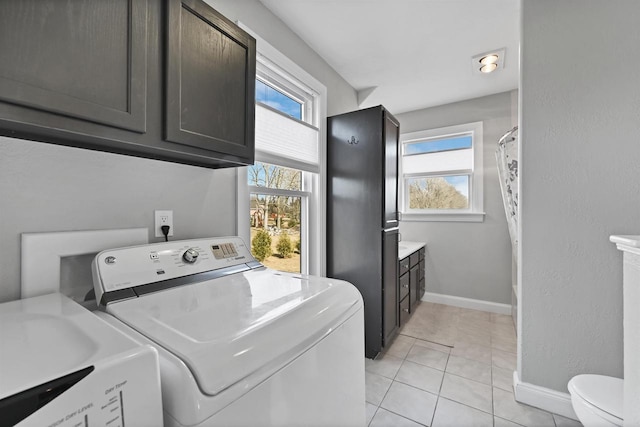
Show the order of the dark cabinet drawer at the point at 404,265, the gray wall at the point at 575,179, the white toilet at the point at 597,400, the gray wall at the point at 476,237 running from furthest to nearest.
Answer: the gray wall at the point at 476,237 → the dark cabinet drawer at the point at 404,265 → the gray wall at the point at 575,179 → the white toilet at the point at 597,400

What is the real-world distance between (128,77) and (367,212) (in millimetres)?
1716

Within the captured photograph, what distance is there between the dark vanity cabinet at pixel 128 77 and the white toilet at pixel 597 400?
1889 mm

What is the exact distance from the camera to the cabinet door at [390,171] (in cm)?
222

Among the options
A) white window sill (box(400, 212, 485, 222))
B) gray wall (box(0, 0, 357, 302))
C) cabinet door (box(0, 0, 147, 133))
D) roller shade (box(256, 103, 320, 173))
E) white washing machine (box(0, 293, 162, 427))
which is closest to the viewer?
white washing machine (box(0, 293, 162, 427))

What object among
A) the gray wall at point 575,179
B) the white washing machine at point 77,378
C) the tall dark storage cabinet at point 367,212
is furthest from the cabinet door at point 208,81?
the gray wall at point 575,179

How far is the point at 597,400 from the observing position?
120 cm

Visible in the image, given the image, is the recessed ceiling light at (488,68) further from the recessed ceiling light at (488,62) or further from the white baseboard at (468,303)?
the white baseboard at (468,303)

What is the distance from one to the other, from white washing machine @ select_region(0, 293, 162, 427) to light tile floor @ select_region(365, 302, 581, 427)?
151 centimetres

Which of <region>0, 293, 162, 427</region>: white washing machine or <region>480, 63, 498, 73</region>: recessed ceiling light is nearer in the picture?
<region>0, 293, 162, 427</region>: white washing machine

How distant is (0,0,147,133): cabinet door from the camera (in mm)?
675

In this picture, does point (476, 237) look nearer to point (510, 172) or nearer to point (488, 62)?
point (510, 172)

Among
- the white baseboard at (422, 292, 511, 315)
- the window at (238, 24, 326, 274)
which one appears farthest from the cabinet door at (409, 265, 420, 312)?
the window at (238, 24, 326, 274)

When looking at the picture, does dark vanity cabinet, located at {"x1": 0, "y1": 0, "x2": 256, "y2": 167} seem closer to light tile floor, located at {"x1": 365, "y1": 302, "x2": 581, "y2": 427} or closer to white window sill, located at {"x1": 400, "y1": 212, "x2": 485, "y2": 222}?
light tile floor, located at {"x1": 365, "y1": 302, "x2": 581, "y2": 427}

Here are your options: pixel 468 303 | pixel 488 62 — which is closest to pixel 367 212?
pixel 488 62
